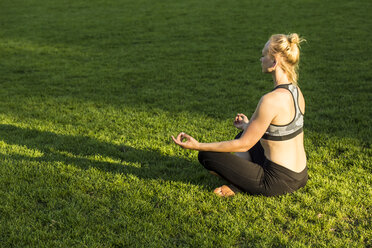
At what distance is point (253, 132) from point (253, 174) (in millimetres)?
554

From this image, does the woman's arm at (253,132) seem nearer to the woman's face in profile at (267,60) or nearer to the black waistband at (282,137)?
the black waistband at (282,137)

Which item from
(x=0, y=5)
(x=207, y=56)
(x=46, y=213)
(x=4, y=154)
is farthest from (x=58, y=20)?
(x=46, y=213)

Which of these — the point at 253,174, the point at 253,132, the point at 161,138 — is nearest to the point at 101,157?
the point at 161,138

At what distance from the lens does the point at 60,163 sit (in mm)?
5277

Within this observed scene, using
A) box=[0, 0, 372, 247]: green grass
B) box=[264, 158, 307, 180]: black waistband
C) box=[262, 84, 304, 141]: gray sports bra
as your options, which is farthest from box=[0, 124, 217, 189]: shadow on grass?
box=[262, 84, 304, 141]: gray sports bra

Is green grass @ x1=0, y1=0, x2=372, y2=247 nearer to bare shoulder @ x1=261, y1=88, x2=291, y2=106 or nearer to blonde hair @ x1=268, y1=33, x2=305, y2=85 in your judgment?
bare shoulder @ x1=261, y1=88, x2=291, y2=106

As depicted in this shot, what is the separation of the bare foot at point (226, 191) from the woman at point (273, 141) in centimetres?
21

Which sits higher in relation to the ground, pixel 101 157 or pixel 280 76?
pixel 280 76

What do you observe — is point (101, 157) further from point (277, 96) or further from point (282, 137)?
point (277, 96)

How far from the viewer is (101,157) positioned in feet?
18.1

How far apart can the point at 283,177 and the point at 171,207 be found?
1291 mm

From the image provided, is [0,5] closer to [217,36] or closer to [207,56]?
[217,36]

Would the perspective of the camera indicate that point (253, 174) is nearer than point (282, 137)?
No

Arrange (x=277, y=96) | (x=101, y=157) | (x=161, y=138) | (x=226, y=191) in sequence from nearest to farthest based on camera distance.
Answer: (x=277, y=96)
(x=226, y=191)
(x=101, y=157)
(x=161, y=138)
